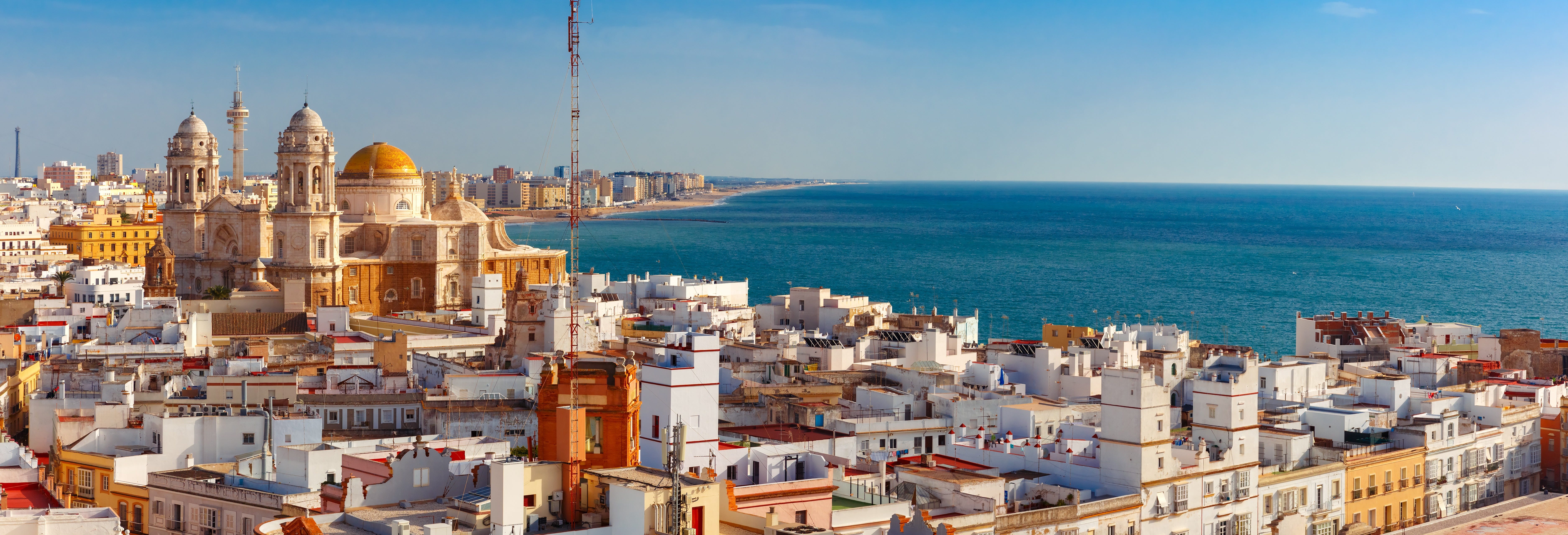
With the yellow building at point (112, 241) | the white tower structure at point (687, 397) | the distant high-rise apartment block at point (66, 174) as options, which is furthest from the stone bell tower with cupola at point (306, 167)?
the distant high-rise apartment block at point (66, 174)

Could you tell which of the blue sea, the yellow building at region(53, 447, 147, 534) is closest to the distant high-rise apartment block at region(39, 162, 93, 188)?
the blue sea

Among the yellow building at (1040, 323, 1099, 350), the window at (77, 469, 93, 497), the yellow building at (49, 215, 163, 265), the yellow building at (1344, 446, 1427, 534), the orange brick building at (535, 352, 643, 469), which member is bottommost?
the yellow building at (1344, 446, 1427, 534)

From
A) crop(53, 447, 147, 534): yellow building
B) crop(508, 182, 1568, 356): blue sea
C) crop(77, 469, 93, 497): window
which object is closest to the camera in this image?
crop(53, 447, 147, 534): yellow building

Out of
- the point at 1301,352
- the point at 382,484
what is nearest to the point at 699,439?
the point at 382,484

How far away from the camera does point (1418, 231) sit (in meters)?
151

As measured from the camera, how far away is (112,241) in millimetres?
76438

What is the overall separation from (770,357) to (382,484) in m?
16.8

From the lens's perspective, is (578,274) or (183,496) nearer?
(183,496)

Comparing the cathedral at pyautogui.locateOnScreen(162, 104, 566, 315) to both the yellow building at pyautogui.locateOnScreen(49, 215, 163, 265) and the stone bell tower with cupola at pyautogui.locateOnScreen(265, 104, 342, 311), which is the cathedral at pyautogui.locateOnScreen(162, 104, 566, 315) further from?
the yellow building at pyautogui.locateOnScreen(49, 215, 163, 265)

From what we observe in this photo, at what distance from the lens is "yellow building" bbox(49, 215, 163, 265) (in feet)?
250

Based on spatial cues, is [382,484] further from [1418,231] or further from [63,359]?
[1418,231]

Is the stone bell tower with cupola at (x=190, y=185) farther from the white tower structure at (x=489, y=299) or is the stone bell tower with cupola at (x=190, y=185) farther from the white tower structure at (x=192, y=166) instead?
the white tower structure at (x=489, y=299)

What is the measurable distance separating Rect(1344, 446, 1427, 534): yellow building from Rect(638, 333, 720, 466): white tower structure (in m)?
9.35

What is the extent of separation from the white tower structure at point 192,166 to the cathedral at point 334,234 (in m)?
0.04
